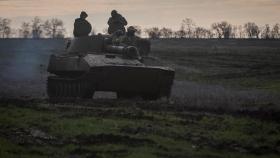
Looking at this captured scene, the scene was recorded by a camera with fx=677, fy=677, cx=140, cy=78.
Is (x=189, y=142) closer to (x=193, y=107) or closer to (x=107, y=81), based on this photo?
(x=193, y=107)

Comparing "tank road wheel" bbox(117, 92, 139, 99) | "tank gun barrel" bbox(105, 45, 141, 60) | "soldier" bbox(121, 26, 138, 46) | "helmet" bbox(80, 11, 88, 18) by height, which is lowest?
"tank road wheel" bbox(117, 92, 139, 99)

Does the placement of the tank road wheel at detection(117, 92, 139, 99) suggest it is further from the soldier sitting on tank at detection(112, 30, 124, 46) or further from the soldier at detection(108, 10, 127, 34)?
the soldier at detection(108, 10, 127, 34)

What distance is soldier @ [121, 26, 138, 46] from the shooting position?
912 inches

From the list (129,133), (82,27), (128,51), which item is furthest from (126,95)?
(129,133)

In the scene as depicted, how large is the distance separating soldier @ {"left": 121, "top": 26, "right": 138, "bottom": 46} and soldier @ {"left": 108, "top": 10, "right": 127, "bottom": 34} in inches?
48.7

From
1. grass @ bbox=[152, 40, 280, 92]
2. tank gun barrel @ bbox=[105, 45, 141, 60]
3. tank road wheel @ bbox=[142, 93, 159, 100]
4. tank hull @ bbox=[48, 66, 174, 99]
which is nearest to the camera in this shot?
tank hull @ bbox=[48, 66, 174, 99]

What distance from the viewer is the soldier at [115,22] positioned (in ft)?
80.6

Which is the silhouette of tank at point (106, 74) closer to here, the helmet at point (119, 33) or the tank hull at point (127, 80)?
the tank hull at point (127, 80)

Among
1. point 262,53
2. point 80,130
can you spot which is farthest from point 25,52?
point 80,130

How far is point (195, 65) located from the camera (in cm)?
5622

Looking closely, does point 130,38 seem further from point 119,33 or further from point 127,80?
point 127,80

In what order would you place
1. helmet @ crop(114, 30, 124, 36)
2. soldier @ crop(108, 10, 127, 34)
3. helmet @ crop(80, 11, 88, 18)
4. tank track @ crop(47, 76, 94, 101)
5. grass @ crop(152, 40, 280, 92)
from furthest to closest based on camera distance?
grass @ crop(152, 40, 280, 92) < helmet @ crop(80, 11, 88, 18) < soldier @ crop(108, 10, 127, 34) < helmet @ crop(114, 30, 124, 36) < tank track @ crop(47, 76, 94, 101)

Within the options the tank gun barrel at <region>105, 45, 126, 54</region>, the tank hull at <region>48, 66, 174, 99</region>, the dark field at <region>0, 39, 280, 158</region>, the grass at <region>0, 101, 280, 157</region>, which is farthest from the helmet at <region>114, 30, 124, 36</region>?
the grass at <region>0, 101, 280, 157</region>

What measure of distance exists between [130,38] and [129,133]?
33.7 ft
